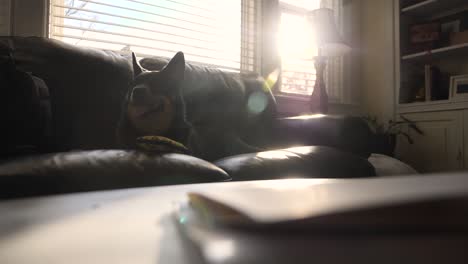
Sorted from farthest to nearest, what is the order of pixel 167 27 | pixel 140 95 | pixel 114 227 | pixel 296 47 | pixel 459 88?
pixel 296 47 < pixel 459 88 < pixel 167 27 < pixel 140 95 < pixel 114 227

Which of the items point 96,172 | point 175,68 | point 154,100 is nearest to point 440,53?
point 175,68

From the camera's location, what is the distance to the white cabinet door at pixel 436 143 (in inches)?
93.7

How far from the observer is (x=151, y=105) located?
121cm

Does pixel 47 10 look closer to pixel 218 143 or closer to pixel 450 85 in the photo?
pixel 218 143

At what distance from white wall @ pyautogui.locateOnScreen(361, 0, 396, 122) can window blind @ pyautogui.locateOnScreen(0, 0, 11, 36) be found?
9.29 feet

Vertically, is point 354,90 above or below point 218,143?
above

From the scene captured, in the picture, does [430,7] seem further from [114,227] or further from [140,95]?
[114,227]

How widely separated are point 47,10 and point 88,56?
25.7 inches

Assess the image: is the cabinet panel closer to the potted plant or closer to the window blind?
the potted plant

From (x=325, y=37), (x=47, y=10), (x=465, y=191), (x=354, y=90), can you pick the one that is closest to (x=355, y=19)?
(x=354, y=90)

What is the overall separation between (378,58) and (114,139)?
2624 mm

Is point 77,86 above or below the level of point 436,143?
above

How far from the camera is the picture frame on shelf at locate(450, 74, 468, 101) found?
7.74ft

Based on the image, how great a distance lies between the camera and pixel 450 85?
2.48 m
